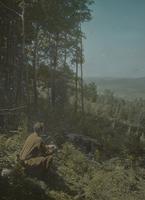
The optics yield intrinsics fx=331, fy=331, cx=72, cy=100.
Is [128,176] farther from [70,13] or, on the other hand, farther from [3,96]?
[70,13]

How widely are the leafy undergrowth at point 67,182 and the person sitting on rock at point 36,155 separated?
14.5 inches

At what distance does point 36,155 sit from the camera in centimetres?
1098

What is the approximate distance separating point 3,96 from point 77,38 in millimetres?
13229

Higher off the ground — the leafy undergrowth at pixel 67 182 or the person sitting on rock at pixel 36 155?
the person sitting on rock at pixel 36 155

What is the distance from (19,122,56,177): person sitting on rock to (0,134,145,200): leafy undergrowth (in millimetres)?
368

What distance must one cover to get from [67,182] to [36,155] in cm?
193

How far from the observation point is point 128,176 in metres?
15.8

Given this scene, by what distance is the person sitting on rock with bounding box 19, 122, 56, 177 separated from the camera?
423 inches

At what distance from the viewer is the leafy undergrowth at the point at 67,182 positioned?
31.0ft

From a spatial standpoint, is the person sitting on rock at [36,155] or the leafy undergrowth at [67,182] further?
the person sitting on rock at [36,155]

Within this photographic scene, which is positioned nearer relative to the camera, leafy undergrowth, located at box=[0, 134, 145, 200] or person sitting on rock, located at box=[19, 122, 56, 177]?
leafy undergrowth, located at box=[0, 134, 145, 200]

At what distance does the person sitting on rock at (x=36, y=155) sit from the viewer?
10.7m

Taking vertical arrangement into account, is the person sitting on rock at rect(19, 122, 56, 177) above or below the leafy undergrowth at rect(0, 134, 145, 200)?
above

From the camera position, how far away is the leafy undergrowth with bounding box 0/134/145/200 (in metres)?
9.44
